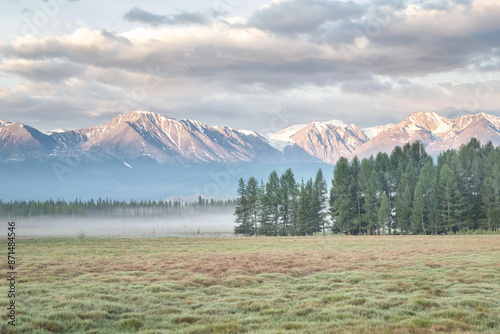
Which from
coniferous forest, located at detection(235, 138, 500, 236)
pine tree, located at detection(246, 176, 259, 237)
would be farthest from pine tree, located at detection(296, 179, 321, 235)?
pine tree, located at detection(246, 176, 259, 237)

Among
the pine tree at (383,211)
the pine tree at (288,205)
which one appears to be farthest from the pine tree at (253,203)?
the pine tree at (383,211)

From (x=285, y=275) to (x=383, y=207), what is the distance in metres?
77.4

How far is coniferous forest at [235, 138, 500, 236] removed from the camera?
3799 inches

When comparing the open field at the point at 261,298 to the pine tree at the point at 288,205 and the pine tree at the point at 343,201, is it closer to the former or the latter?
the pine tree at the point at 343,201

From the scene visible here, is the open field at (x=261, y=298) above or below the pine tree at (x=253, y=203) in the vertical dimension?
below

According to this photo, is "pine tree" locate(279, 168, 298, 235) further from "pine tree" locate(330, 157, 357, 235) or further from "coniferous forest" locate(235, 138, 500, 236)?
"pine tree" locate(330, 157, 357, 235)

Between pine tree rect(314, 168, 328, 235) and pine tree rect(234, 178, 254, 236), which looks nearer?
pine tree rect(314, 168, 328, 235)

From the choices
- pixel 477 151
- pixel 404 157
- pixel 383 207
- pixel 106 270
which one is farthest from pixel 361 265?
pixel 477 151

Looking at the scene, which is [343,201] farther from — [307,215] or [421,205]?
[421,205]

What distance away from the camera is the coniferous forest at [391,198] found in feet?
317

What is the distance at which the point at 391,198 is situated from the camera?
110 meters

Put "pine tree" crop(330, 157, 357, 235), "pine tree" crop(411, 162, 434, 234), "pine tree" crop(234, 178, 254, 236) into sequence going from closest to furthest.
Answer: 1. "pine tree" crop(411, 162, 434, 234)
2. "pine tree" crop(330, 157, 357, 235)
3. "pine tree" crop(234, 178, 254, 236)

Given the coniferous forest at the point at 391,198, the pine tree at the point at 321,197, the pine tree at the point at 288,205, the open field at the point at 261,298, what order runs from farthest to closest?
1. the pine tree at the point at 288,205
2. the pine tree at the point at 321,197
3. the coniferous forest at the point at 391,198
4. the open field at the point at 261,298

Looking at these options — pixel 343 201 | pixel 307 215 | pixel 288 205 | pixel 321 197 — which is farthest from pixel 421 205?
pixel 288 205
